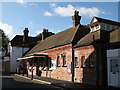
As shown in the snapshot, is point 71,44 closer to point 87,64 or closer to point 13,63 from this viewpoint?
point 87,64

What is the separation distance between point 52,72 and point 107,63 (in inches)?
424

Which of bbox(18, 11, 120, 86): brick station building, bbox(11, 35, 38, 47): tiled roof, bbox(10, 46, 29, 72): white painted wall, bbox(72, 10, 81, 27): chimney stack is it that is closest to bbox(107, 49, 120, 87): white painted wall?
bbox(18, 11, 120, 86): brick station building

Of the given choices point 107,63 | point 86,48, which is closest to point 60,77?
point 86,48

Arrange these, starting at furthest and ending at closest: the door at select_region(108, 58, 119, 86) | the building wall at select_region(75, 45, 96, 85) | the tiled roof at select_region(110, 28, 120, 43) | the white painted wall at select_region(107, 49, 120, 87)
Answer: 1. the building wall at select_region(75, 45, 96, 85)
2. the tiled roof at select_region(110, 28, 120, 43)
3. the door at select_region(108, 58, 119, 86)
4. the white painted wall at select_region(107, 49, 120, 87)

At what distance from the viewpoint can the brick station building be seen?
16500 millimetres

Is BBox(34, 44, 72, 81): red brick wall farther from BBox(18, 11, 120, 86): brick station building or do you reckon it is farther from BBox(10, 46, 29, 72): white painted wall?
BBox(10, 46, 29, 72): white painted wall

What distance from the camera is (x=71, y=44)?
20.8 meters

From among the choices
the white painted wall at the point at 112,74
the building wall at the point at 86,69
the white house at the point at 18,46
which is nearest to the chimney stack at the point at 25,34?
the white house at the point at 18,46

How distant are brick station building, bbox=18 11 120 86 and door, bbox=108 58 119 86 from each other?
2.36 ft

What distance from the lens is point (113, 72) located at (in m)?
15.2

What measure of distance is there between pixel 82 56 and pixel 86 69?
1.71 m

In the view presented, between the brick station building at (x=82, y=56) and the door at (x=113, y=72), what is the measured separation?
0.72 m

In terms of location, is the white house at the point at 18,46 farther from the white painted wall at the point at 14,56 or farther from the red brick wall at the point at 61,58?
the red brick wall at the point at 61,58

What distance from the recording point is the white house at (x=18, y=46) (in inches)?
1576
